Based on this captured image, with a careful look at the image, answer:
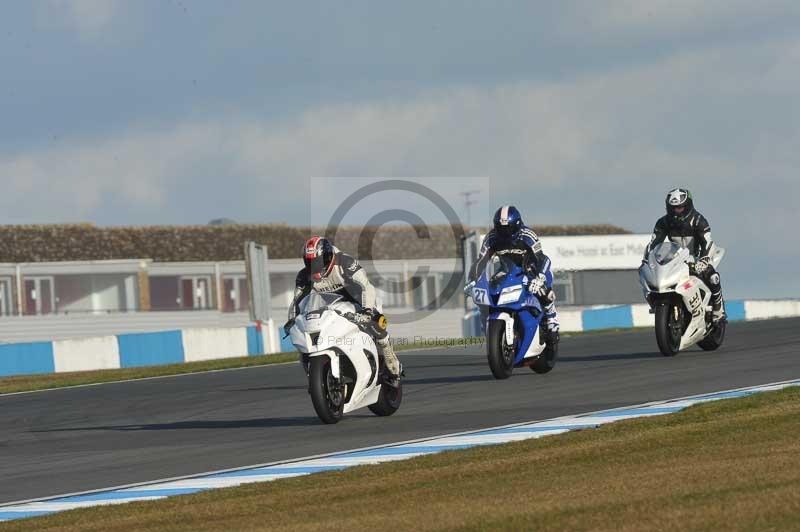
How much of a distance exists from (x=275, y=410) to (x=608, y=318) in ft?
88.3

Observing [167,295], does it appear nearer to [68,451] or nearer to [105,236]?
[105,236]

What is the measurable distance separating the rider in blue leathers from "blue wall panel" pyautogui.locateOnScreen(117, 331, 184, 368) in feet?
57.3

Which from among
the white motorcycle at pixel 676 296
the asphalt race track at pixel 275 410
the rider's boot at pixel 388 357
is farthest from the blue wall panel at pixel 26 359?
the rider's boot at pixel 388 357

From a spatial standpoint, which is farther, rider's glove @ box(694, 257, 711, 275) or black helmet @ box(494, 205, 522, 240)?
rider's glove @ box(694, 257, 711, 275)

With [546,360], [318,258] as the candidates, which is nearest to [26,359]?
[546,360]

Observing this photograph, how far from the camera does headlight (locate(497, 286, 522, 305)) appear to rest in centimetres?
1628

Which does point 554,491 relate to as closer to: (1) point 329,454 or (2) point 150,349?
(1) point 329,454

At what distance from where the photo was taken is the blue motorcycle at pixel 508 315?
16359 mm

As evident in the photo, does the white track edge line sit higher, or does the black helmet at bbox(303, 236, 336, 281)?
the black helmet at bbox(303, 236, 336, 281)

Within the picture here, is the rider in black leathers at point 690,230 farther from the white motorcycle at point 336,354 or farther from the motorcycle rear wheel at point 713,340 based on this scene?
the white motorcycle at point 336,354

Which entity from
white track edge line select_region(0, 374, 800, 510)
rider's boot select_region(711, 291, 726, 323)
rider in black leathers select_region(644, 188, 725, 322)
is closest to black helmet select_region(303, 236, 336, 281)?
white track edge line select_region(0, 374, 800, 510)

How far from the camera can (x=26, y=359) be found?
3219 centimetres

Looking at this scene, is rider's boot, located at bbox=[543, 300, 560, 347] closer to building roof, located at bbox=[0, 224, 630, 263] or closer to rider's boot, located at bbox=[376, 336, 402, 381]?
rider's boot, located at bbox=[376, 336, 402, 381]

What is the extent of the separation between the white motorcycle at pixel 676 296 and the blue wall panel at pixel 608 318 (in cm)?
2211
